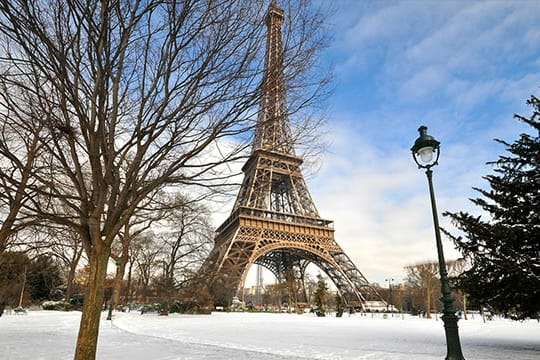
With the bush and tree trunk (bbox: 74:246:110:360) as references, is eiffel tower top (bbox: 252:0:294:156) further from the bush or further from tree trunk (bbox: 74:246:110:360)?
the bush

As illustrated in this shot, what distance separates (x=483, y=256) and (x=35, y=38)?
411 inches

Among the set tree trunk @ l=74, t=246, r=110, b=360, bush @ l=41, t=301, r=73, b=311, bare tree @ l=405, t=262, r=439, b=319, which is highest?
bare tree @ l=405, t=262, r=439, b=319

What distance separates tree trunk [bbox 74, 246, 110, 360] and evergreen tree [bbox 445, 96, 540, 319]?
8.60 m

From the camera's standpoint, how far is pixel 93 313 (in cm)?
471

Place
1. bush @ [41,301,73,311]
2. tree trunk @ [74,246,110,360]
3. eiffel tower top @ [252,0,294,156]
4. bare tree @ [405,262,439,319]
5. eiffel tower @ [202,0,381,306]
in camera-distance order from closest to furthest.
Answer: tree trunk @ [74,246,110,360] → eiffel tower top @ [252,0,294,156] → eiffel tower @ [202,0,381,306] → bush @ [41,301,73,311] → bare tree @ [405,262,439,319]

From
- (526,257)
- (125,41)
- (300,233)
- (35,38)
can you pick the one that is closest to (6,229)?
(35,38)

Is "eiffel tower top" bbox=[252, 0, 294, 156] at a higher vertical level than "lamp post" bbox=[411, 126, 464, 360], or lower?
higher

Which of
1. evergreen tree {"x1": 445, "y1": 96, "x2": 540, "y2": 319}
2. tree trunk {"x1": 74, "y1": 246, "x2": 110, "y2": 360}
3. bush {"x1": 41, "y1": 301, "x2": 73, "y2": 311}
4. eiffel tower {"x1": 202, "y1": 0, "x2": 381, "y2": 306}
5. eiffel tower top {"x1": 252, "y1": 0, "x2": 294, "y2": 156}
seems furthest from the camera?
bush {"x1": 41, "y1": 301, "x2": 73, "y2": 311}

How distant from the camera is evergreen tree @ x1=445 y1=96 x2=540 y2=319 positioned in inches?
342

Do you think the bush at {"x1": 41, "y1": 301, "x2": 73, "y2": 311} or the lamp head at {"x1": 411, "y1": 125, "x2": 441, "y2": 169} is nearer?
the lamp head at {"x1": 411, "y1": 125, "x2": 441, "y2": 169}

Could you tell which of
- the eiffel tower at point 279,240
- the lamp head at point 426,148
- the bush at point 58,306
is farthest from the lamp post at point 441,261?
the bush at point 58,306

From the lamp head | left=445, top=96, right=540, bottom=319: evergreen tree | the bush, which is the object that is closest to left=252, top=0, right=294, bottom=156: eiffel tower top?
the lamp head

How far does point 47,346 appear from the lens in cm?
831

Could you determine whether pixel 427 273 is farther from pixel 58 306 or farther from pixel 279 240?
pixel 58 306
